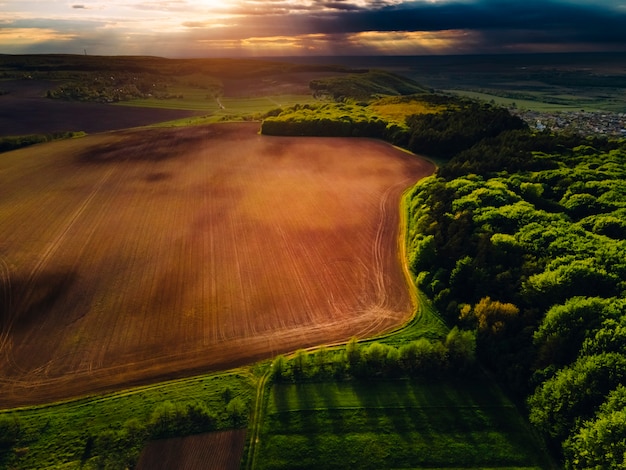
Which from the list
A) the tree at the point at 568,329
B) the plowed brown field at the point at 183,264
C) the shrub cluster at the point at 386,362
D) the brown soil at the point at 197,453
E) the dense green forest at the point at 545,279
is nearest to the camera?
the brown soil at the point at 197,453

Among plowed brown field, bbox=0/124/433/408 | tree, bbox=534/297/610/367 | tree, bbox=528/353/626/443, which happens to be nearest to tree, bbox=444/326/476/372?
tree, bbox=534/297/610/367

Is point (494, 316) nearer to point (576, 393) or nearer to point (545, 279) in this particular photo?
point (545, 279)

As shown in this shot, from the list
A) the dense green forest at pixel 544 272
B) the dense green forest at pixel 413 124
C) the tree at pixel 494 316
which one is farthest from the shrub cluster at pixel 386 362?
the dense green forest at pixel 413 124

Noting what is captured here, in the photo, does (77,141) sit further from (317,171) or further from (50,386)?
(50,386)

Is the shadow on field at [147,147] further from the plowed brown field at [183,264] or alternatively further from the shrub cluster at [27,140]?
the shrub cluster at [27,140]

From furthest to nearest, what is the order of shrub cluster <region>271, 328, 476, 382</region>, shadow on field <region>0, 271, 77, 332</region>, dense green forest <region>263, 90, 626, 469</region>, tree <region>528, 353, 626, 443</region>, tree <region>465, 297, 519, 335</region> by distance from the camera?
shadow on field <region>0, 271, 77, 332</region> < tree <region>465, 297, 519, 335</region> < shrub cluster <region>271, 328, 476, 382</region> < dense green forest <region>263, 90, 626, 469</region> < tree <region>528, 353, 626, 443</region>

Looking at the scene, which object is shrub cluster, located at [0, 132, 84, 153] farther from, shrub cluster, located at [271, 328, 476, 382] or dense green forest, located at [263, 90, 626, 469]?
shrub cluster, located at [271, 328, 476, 382]

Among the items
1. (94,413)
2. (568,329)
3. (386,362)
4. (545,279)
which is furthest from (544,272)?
(94,413)
